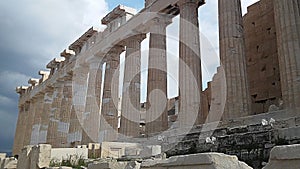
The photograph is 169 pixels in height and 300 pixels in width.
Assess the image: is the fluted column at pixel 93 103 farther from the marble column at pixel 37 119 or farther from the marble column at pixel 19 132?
the marble column at pixel 19 132

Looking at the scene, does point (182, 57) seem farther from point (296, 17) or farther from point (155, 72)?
point (296, 17)

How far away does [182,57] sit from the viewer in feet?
57.1

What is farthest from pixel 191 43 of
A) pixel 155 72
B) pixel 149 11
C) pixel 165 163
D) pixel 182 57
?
pixel 165 163

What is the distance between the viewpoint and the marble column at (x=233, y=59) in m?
13.7

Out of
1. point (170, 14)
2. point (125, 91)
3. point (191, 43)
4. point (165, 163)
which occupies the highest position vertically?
point (170, 14)

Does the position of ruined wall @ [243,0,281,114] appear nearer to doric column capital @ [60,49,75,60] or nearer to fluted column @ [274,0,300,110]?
fluted column @ [274,0,300,110]

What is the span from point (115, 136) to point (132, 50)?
5668 millimetres

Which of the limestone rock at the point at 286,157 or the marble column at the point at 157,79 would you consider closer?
the limestone rock at the point at 286,157

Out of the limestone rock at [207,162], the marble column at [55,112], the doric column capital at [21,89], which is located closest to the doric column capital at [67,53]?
the marble column at [55,112]

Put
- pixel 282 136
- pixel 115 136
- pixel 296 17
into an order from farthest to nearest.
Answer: pixel 115 136
pixel 296 17
pixel 282 136

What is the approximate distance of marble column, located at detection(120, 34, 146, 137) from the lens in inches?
819

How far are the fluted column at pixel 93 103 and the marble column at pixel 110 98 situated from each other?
1.16 m

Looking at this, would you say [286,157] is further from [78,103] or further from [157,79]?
[78,103]

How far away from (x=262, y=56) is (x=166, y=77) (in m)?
6.03
